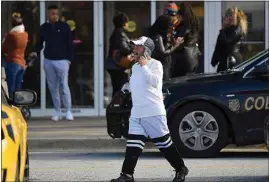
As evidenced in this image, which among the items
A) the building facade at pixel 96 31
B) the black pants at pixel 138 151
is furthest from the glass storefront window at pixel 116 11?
the black pants at pixel 138 151

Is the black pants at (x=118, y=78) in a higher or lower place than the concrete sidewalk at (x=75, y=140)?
higher

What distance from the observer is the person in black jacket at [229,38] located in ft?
47.5

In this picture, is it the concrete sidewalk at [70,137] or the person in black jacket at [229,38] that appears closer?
the concrete sidewalk at [70,137]

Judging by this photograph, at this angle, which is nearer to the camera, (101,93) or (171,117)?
(171,117)

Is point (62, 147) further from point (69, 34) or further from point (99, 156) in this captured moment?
point (69, 34)

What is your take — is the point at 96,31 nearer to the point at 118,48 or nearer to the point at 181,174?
the point at 118,48

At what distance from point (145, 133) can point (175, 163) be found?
486mm

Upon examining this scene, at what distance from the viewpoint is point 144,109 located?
9406 millimetres

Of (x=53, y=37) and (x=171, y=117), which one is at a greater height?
(x=53, y=37)

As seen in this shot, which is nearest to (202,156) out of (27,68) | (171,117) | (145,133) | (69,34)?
(171,117)

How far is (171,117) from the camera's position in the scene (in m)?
11.8

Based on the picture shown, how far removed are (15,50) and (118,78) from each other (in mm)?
1992

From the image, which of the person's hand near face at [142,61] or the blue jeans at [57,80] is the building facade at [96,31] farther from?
the person's hand near face at [142,61]

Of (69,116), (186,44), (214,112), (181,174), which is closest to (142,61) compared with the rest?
(181,174)
